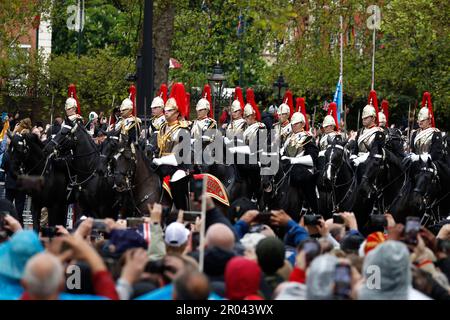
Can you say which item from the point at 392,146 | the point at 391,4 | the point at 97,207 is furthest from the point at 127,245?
the point at 391,4

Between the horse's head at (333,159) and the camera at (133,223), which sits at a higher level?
the horse's head at (333,159)

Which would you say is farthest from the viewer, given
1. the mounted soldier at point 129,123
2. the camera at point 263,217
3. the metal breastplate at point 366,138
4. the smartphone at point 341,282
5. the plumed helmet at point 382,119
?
the plumed helmet at point 382,119

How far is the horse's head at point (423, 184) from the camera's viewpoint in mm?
21391

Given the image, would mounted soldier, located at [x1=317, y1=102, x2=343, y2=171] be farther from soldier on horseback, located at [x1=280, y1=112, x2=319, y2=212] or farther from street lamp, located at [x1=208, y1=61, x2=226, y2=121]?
street lamp, located at [x1=208, y1=61, x2=226, y2=121]

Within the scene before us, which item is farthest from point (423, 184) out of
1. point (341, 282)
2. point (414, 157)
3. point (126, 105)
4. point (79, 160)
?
point (341, 282)

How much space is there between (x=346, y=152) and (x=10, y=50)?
2223 centimetres

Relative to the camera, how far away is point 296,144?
23125 millimetres

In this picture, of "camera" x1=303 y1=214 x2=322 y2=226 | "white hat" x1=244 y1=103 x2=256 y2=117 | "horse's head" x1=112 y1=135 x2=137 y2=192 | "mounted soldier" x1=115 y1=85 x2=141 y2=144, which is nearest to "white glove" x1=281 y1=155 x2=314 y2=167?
"white hat" x1=244 y1=103 x2=256 y2=117

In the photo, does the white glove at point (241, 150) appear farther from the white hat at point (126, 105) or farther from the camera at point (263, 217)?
the camera at point (263, 217)

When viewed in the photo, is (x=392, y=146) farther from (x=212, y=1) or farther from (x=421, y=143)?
(x=212, y=1)

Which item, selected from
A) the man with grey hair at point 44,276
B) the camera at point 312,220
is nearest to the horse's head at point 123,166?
the camera at point 312,220

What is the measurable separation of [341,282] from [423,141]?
548 inches

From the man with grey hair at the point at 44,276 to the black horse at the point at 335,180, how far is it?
1445cm
